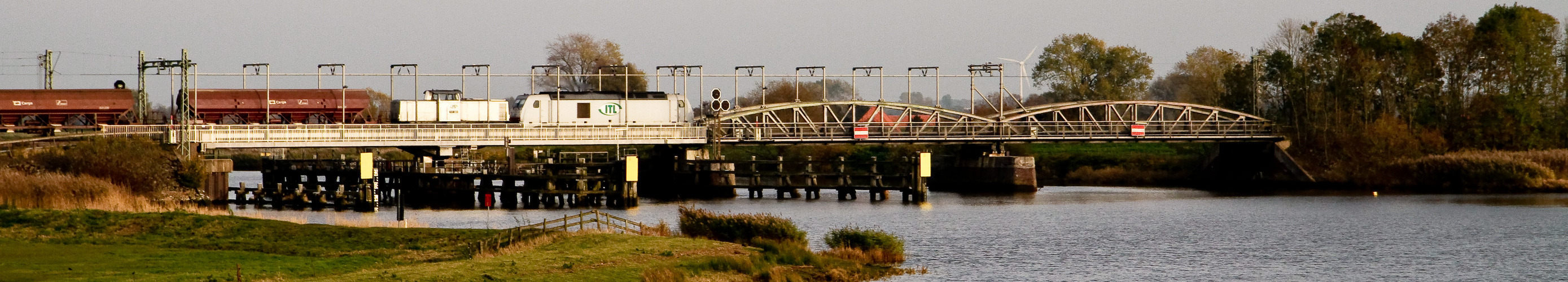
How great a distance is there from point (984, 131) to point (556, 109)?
20624mm

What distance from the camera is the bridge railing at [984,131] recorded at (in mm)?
68625

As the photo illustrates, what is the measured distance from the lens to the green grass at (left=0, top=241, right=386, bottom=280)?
24750mm

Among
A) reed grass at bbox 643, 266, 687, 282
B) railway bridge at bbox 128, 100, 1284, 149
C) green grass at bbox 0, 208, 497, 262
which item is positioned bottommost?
Result: reed grass at bbox 643, 266, 687, 282

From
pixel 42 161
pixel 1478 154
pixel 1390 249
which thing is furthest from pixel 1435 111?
pixel 42 161

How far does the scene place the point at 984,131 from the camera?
73.9 meters

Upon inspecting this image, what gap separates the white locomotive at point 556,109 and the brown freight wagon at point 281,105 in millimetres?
2069

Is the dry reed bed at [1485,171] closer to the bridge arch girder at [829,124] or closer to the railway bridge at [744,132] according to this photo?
the railway bridge at [744,132]

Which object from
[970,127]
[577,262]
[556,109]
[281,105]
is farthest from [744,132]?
[577,262]

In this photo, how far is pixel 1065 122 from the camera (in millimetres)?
73438

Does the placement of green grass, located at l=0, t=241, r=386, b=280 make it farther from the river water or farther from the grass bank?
the river water

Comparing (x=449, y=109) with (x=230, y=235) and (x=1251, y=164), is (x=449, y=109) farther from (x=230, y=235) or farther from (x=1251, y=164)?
(x=1251, y=164)

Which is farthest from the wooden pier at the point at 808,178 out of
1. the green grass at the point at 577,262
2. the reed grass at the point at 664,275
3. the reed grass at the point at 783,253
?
the reed grass at the point at 664,275

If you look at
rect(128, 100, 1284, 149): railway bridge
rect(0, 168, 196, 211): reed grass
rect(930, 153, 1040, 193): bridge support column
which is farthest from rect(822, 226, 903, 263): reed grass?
rect(930, 153, 1040, 193): bridge support column

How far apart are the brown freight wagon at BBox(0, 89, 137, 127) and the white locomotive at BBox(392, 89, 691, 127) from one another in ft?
38.3
